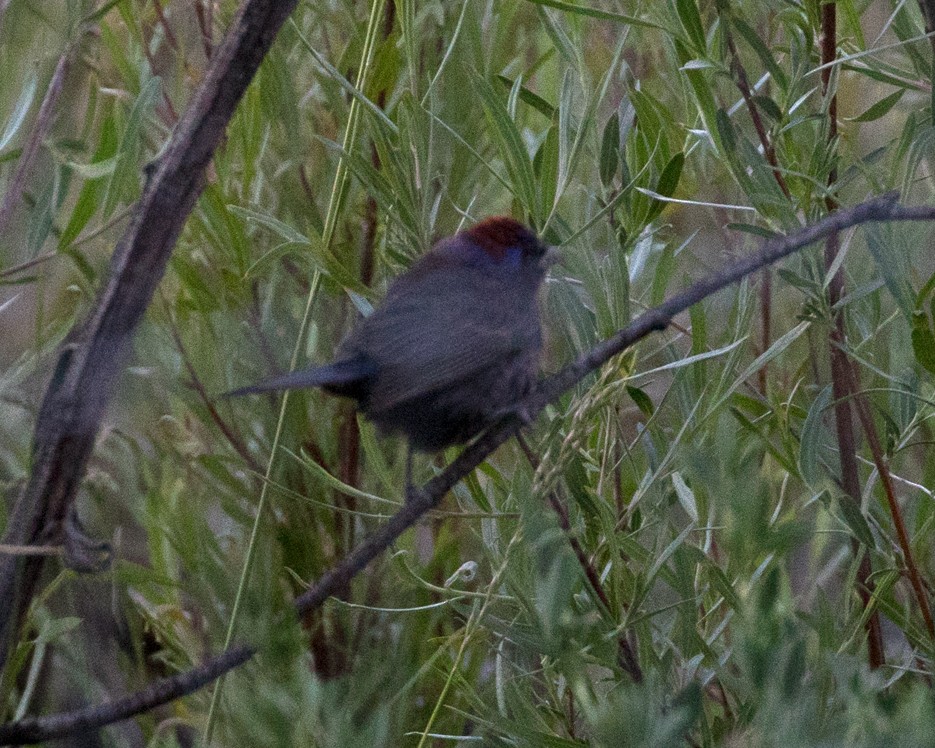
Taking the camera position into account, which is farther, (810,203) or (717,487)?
(810,203)

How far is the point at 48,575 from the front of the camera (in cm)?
99

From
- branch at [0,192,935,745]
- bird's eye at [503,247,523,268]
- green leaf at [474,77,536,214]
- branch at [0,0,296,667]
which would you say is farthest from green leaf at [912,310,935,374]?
bird's eye at [503,247,523,268]

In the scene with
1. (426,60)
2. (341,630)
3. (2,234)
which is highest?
(426,60)

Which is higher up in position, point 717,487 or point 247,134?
point 247,134

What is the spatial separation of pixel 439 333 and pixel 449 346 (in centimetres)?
2

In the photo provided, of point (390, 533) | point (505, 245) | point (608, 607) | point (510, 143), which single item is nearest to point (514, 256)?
point (505, 245)

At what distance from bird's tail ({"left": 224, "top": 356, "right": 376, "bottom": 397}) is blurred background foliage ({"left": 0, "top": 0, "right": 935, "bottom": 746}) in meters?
0.04

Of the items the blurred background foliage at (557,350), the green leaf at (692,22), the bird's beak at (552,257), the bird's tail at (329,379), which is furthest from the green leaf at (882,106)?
the bird's tail at (329,379)

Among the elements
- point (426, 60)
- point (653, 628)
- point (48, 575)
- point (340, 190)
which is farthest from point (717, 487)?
point (426, 60)

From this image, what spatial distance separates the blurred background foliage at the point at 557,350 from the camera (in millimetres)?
786

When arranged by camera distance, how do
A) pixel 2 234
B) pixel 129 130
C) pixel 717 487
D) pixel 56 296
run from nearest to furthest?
pixel 717 487, pixel 129 130, pixel 2 234, pixel 56 296

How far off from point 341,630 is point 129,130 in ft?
1.91

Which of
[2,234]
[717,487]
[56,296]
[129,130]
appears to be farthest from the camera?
[56,296]

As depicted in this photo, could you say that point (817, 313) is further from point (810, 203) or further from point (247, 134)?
point (247, 134)
